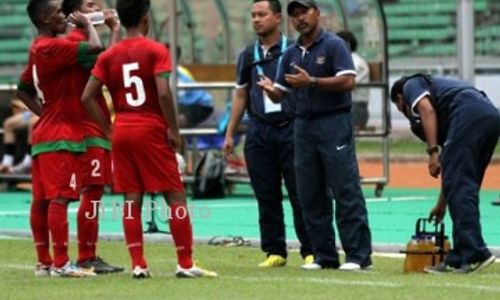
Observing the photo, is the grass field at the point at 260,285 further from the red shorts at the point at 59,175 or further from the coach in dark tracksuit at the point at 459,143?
the red shorts at the point at 59,175

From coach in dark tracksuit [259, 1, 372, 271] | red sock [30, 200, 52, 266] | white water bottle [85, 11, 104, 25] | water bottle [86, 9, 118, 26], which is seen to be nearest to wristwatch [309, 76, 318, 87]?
coach in dark tracksuit [259, 1, 372, 271]

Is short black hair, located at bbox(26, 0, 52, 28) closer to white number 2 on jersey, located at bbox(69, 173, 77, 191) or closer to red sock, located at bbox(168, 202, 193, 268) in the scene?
white number 2 on jersey, located at bbox(69, 173, 77, 191)

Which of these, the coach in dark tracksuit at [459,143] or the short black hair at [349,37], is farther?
the short black hair at [349,37]

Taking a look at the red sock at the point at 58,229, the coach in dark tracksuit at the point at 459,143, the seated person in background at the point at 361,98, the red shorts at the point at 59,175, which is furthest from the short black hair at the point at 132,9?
the seated person in background at the point at 361,98

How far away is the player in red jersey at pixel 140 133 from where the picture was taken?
45.6 feet

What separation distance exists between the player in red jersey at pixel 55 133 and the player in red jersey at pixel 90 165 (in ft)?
0.28

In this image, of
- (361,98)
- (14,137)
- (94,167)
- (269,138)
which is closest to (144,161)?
(94,167)

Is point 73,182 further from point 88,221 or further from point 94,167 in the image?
point 88,221

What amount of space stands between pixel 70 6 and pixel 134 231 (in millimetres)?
2049

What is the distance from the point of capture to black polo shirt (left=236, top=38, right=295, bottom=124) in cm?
1555

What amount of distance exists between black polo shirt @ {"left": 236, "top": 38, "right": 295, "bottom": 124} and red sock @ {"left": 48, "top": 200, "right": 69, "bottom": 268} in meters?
2.00

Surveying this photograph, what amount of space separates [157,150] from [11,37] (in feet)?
50.1

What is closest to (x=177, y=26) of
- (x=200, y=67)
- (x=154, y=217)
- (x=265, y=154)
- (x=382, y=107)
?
(x=200, y=67)

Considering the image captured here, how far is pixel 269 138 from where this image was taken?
15602 mm
